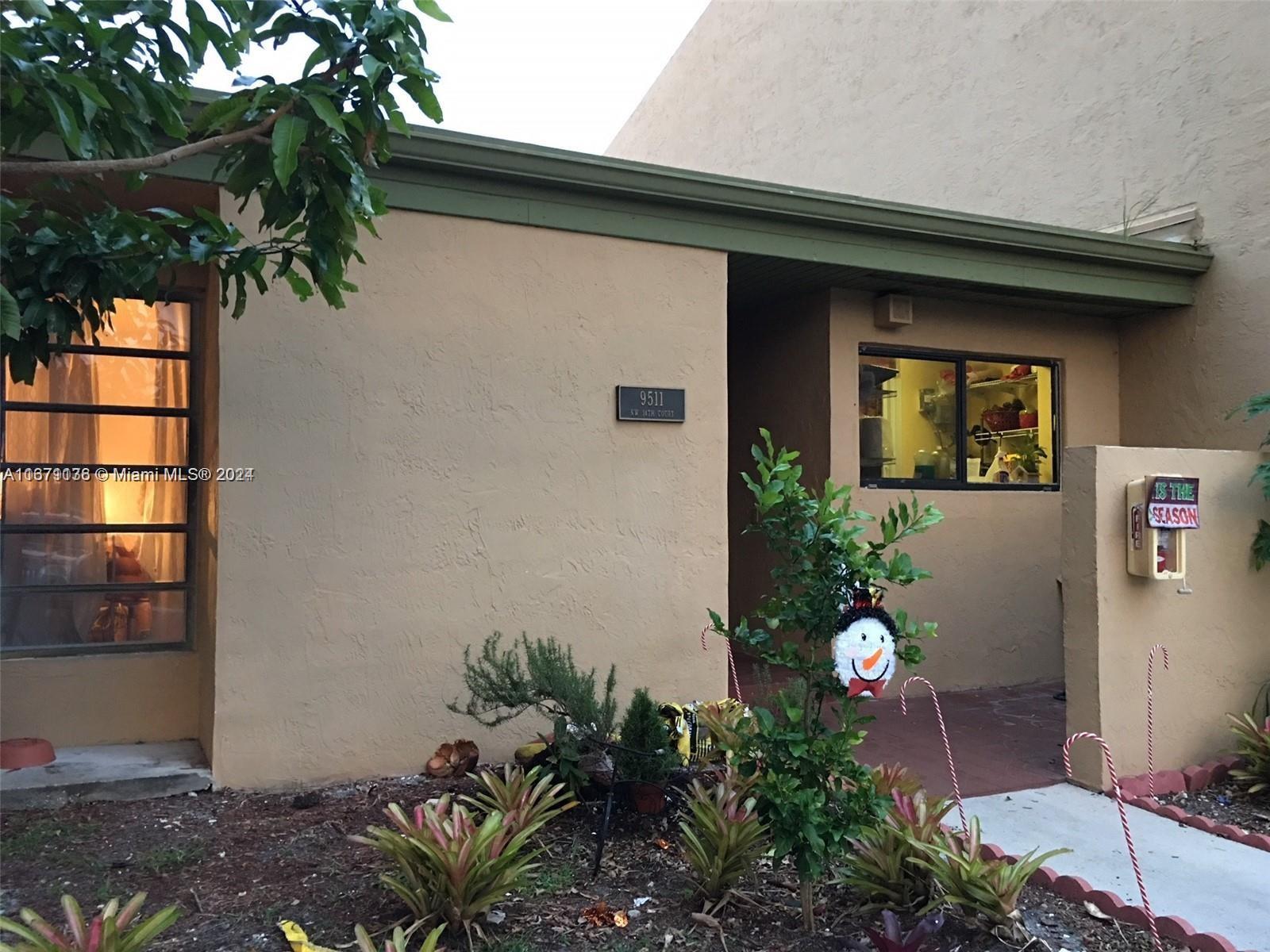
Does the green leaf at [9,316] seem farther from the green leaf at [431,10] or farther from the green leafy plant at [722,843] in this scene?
the green leafy plant at [722,843]

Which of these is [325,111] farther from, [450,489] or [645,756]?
[645,756]

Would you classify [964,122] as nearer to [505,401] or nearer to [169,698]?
[505,401]

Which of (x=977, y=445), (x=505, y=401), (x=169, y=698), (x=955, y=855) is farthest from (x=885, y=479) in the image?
(x=169, y=698)

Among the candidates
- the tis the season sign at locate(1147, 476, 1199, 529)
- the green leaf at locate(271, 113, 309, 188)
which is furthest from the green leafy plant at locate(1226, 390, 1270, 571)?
the green leaf at locate(271, 113, 309, 188)

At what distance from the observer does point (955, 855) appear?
3.78 meters

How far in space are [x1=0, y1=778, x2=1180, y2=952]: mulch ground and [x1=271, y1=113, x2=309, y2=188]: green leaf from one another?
2737mm

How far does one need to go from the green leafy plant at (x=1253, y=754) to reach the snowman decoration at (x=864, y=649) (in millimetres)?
3457

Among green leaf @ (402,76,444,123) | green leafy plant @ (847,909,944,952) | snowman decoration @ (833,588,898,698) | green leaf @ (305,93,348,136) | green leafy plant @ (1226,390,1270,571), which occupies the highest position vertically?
green leaf @ (402,76,444,123)

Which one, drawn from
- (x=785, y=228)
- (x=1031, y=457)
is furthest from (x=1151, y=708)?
(x=785, y=228)

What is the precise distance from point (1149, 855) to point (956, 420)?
14.1 ft

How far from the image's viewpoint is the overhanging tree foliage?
345 cm

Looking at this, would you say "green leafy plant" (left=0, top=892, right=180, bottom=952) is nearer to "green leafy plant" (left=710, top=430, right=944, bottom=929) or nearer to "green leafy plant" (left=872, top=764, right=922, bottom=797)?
"green leafy plant" (left=710, top=430, right=944, bottom=929)

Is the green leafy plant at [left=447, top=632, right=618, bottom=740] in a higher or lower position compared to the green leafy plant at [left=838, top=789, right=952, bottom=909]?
higher

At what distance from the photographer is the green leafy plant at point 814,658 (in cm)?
357
